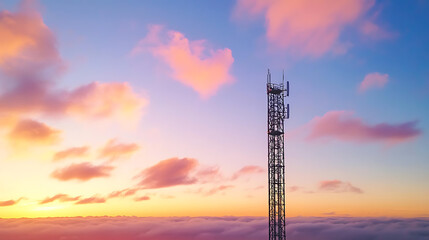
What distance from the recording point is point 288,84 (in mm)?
98500

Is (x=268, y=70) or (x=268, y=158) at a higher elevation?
(x=268, y=70)

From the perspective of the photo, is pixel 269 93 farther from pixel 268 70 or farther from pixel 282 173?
pixel 282 173

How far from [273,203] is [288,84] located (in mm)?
23428

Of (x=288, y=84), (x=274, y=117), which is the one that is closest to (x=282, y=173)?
(x=274, y=117)

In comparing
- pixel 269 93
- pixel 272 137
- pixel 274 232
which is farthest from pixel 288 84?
pixel 274 232

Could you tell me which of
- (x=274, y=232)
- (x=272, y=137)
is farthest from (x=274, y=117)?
(x=274, y=232)

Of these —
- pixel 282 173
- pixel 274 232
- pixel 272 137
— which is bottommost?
pixel 274 232

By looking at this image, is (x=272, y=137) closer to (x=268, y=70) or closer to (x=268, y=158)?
(x=268, y=158)

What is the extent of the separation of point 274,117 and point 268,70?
9.62 meters

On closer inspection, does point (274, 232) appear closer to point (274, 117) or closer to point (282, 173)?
point (282, 173)

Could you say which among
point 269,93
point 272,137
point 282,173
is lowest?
point 282,173

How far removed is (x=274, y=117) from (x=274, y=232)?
72.1 feet

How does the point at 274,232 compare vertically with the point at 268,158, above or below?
below

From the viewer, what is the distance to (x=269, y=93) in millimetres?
98000
